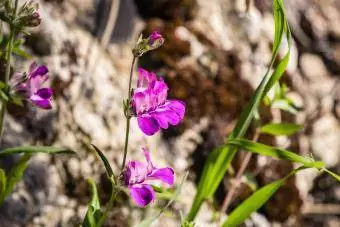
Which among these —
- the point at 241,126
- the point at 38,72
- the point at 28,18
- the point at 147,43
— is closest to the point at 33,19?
the point at 28,18

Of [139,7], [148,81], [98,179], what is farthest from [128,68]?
[148,81]

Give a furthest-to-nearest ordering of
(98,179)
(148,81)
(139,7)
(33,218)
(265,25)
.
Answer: (265,25), (139,7), (98,179), (33,218), (148,81)

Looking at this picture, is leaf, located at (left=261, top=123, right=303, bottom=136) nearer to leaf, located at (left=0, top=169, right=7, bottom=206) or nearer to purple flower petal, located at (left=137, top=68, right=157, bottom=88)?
purple flower petal, located at (left=137, top=68, right=157, bottom=88)

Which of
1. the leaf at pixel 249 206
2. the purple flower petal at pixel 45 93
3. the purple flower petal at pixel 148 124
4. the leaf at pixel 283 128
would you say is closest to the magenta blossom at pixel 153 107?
the purple flower petal at pixel 148 124

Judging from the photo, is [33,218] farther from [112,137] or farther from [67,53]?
[67,53]

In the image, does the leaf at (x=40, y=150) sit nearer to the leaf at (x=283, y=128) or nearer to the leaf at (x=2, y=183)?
A: the leaf at (x=2, y=183)
